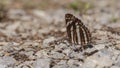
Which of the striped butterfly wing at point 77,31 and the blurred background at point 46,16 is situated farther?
the blurred background at point 46,16

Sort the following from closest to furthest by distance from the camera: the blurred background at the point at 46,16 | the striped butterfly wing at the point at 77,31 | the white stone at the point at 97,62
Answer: the white stone at the point at 97,62
the striped butterfly wing at the point at 77,31
the blurred background at the point at 46,16

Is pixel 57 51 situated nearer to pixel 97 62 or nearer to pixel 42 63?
pixel 42 63

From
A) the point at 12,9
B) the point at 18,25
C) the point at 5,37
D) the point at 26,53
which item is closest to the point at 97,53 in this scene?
the point at 26,53

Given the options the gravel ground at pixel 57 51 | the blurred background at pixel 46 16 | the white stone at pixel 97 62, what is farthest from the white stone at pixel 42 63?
the blurred background at pixel 46 16

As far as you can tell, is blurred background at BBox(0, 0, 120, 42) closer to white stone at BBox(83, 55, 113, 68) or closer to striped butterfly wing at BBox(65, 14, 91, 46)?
striped butterfly wing at BBox(65, 14, 91, 46)

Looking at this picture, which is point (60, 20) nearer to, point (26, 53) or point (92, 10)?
point (92, 10)

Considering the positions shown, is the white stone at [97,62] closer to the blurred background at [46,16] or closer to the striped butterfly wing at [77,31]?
the striped butterfly wing at [77,31]

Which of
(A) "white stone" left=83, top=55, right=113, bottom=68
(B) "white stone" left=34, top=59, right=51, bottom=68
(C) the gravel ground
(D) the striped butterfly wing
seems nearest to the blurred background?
(C) the gravel ground

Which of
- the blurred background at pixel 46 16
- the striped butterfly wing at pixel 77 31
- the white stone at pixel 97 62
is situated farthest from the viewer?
the blurred background at pixel 46 16

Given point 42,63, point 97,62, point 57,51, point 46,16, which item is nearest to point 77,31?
point 57,51
